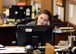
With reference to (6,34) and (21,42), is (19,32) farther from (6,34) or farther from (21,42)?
(6,34)

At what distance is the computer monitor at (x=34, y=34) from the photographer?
407cm

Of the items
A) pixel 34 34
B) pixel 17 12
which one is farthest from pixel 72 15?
pixel 34 34

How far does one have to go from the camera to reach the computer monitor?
4.07 metres

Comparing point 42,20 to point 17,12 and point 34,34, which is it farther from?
point 17,12

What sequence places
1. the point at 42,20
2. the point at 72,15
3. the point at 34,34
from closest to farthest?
the point at 34,34 → the point at 42,20 → the point at 72,15

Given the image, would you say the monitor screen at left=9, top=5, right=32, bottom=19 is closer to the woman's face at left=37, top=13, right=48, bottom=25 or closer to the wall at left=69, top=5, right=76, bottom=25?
the wall at left=69, top=5, right=76, bottom=25

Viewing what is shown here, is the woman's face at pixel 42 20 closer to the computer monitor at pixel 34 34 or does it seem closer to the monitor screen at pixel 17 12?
the computer monitor at pixel 34 34

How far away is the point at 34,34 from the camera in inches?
161

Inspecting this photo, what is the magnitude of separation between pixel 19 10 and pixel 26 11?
0.23 m

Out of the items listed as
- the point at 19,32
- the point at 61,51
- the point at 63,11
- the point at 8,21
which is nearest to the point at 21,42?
the point at 19,32

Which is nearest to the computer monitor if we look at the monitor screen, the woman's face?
the woman's face

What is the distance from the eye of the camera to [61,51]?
401cm

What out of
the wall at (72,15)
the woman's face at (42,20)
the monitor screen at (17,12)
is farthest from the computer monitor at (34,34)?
the monitor screen at (17,12)

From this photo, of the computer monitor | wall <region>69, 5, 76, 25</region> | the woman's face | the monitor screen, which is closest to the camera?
the computer monitor
